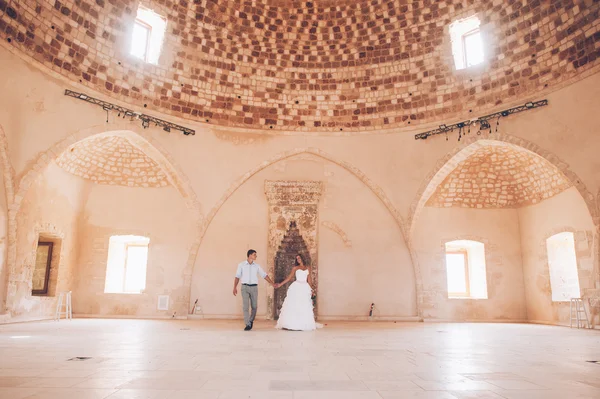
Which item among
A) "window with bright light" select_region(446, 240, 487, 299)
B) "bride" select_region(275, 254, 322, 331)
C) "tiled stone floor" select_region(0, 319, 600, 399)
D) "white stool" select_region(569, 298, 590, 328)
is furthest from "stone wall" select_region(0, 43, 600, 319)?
"tiled stone floor" select_region(0, 319, 600, 399)

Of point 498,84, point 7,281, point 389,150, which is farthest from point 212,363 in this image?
point 498,84

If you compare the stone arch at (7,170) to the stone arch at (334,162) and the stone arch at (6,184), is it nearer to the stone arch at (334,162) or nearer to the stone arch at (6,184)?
the stone arch at (6,184)

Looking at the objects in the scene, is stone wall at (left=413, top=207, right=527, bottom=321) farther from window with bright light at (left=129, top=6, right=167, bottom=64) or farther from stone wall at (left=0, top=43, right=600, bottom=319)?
window with bright light at (left=129, top=6, right=167, bottom=64)

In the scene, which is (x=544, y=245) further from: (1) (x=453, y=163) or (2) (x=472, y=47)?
(2) (x=472, y=47)

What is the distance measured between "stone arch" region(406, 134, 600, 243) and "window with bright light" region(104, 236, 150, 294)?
7.57 m

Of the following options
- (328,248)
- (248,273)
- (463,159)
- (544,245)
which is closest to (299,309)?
(248,273)

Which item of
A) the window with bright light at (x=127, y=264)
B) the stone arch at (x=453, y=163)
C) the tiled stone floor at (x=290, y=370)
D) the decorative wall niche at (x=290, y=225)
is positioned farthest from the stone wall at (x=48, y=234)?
the stone arch at (x=453, y=163)

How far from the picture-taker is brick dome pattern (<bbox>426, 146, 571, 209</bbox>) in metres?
11.8

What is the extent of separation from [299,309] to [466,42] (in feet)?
28.7

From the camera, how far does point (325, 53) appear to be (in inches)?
511

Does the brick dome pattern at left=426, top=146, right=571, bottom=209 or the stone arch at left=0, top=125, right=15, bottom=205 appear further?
the brick dome pattern at left=426, top=146, right=571, bottom=209

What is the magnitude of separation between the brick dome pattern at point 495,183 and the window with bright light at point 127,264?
8.56 meters

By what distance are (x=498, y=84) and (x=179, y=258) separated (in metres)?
9.51

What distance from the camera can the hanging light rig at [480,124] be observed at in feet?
34.4
